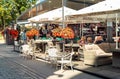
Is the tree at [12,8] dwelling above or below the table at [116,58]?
above

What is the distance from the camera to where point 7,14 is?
1992 inches

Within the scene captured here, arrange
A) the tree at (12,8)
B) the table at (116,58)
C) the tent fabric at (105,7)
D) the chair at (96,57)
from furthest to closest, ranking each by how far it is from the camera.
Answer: the tree at (12,8), the chair at (96,57), the table at (116,58), the tent fabric at (105,7)

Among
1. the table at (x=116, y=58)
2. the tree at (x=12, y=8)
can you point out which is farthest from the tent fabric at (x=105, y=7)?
the tree at (x=12, y=8)

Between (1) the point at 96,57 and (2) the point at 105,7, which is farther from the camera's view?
(1) the point at 96,57

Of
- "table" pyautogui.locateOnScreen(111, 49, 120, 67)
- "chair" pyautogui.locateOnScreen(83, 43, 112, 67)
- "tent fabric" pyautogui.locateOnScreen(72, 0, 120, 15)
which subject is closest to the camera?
"tent fabric" pyautogui.locateOnScreen(72, 0, 120, 15)

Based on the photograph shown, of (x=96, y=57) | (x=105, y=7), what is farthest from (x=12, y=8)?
(x=105, y=7)

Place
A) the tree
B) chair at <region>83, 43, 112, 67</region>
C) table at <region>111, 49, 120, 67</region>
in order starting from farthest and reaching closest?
1. the tree
2. chair at <region>83, 43, 112, 67</region>
3. table at <region>111, 49, 120, 67</region>

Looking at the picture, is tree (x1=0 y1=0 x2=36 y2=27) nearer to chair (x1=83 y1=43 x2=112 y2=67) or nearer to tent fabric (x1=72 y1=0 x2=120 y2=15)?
chair (x1=83 y1=43 x2=112 y2=67)

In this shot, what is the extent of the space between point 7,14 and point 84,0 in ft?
91.0

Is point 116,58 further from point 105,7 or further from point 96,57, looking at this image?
point 105,7

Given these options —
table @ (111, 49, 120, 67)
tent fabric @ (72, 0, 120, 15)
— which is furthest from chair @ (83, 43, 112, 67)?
tent fabric @ (72, 0, 120, 15)

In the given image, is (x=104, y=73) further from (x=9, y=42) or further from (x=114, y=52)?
(x=9, y=42)

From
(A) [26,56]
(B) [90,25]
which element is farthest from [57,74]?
(B) [90,25]

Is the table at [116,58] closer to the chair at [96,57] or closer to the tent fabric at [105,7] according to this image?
the chair at [96,57]
